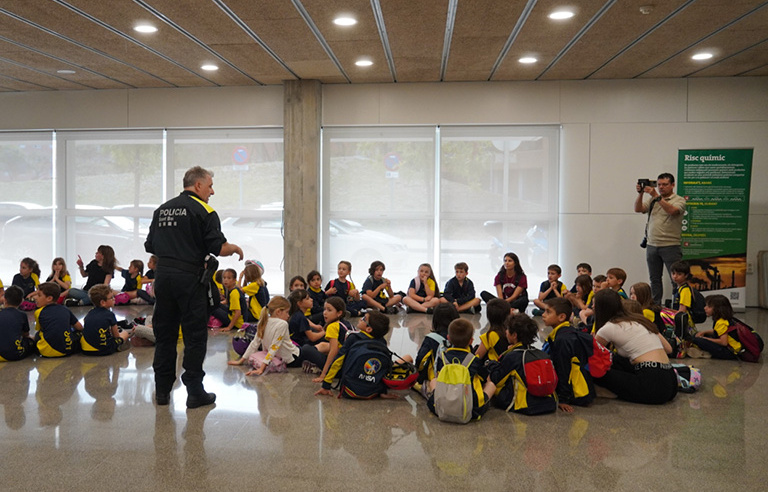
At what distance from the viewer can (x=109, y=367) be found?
225 inches

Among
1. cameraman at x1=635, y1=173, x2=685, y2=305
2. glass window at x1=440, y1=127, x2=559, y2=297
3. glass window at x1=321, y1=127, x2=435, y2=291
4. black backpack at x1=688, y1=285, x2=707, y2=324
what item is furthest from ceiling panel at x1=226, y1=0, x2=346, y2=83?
black backpack at x1=688, y1=285, x2=707, y2=324

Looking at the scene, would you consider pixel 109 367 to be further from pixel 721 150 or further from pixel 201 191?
pixel 721 150

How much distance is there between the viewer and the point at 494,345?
16.0 feet

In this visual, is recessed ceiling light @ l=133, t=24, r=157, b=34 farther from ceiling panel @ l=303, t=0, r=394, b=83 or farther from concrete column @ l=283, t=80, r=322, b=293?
concrete column @ l=283, t=80, r=322, b=293

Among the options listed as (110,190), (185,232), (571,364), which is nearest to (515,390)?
(571,364)

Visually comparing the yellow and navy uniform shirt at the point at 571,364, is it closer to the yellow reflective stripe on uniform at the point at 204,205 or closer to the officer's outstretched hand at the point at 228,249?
the officer's outstretched hand at the point at 228,249

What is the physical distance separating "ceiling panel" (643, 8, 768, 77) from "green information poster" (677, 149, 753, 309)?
121cm

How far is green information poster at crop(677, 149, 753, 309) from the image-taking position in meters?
9.35

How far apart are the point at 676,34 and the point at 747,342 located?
12.0ft

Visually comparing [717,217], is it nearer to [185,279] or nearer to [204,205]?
[204,205]

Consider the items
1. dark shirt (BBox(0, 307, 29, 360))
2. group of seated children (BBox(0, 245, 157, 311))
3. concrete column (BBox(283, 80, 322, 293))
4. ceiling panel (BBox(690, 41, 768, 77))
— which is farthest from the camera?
concrete column (BBox(283, 80, 322, 293))

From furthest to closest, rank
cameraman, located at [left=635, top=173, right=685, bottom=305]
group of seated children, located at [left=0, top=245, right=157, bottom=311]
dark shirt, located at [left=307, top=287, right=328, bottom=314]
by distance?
group of seated children, located at [left=0, top=245, right=157, bottom=311] → cameraman, located at [left=635, top=173, right=685, bottom=305] → dark shirt, located at [left=307, top=287, right=328, bottom=314]

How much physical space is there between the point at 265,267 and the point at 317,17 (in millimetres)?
5293

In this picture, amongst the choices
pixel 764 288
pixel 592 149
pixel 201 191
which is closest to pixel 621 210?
pixel 592 149
